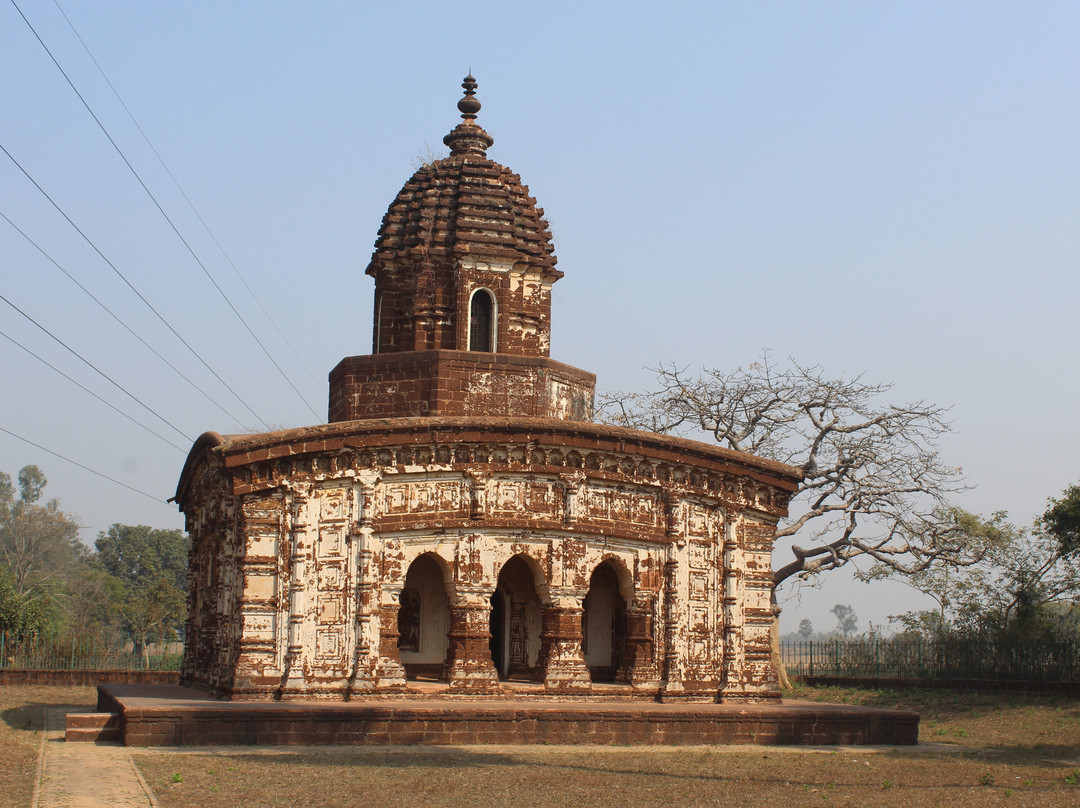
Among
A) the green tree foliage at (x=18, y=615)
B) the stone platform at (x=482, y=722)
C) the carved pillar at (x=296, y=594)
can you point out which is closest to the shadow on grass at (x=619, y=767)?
the stone platform at (x=482, y=722)

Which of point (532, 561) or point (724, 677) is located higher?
point (532, 561)

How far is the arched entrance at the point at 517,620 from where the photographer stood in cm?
1948

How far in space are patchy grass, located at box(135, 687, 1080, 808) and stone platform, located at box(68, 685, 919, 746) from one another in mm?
376

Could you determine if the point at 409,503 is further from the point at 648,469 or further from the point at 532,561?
the point at 648,469

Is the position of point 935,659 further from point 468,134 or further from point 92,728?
point 92,728

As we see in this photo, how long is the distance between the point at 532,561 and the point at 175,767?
6.39 metres

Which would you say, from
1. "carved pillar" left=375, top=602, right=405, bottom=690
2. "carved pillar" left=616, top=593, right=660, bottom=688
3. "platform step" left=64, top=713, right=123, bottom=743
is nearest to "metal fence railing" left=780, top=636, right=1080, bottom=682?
"carved pillar" left=616, top=593, right=660, bottom=688

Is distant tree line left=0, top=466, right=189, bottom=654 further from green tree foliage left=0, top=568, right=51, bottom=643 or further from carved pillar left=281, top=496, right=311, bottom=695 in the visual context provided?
carved pillar left=281, top=496, right=311, bottom=695

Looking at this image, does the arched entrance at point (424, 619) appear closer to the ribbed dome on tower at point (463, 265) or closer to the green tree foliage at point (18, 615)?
the ribbed dome on tower at point (463, 265)

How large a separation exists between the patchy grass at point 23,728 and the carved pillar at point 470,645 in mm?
5385

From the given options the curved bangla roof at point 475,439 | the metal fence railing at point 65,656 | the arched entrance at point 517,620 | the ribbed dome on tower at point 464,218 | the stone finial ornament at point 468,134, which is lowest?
the metal fence railing at point 65,656

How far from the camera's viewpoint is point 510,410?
19.1 m

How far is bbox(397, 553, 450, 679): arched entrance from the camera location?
62.6 ft

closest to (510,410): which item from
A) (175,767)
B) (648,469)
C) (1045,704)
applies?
(648,469)
